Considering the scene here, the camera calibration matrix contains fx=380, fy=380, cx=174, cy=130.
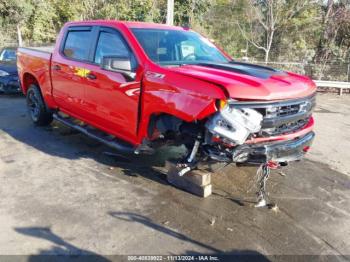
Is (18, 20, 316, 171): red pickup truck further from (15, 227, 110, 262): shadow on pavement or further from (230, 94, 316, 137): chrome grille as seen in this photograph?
(15, 227, 110, 262): shadow on pavement

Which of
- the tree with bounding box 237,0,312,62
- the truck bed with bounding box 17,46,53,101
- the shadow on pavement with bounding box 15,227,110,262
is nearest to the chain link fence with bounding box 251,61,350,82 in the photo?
the tree with bounding box 237,0,312,62

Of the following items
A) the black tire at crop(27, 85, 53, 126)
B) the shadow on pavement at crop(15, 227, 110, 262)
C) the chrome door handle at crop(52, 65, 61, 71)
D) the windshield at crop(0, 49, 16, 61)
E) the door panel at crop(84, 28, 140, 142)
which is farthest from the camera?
the windshield at crop(0, 49, 16, 61)

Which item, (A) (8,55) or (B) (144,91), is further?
(A) (8,55)

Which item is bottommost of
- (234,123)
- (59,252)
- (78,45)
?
(59,252)

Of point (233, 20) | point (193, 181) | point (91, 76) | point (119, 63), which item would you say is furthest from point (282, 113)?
point (233, 20)

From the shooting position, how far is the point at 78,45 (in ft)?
19.6

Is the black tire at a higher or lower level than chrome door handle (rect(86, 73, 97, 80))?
lower

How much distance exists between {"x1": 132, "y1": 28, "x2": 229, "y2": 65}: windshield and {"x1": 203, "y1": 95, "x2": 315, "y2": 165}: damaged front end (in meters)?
1.33

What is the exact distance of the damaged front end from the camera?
147 inches

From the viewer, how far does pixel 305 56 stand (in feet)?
59.7

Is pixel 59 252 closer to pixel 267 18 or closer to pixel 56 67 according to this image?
pixel 56 67

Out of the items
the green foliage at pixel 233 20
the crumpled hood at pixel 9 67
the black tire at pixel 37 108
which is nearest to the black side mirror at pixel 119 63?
the black tire at pixel 37 108

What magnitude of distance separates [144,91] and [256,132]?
56.0 inches

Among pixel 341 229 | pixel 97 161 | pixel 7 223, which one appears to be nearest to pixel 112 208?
pixel 7 223
